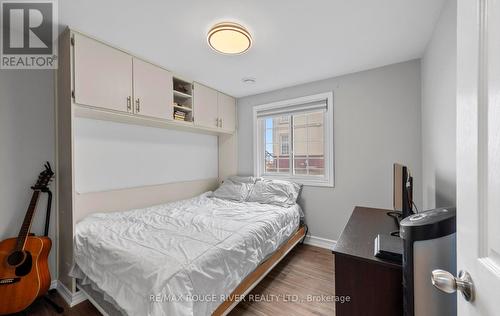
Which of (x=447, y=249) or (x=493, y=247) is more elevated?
(x=493, y=247)

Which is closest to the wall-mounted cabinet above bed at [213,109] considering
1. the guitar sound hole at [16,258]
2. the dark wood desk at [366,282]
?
the guitar sound hole at [16,258]

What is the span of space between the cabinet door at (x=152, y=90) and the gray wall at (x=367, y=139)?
72.6 inches

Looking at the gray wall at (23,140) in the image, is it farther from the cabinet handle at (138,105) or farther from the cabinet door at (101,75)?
the cabinet handle at (138,105)

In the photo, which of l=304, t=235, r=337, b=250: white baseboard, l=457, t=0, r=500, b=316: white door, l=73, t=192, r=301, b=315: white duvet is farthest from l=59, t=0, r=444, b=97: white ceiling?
l=304, t=235, r=337, b=250: white baseboard

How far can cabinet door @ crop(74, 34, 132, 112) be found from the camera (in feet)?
5.71

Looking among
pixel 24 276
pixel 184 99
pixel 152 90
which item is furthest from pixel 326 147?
pixel 24 276

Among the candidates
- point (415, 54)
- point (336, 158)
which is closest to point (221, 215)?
point (336, 158)

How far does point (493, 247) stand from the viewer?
0.44 meters

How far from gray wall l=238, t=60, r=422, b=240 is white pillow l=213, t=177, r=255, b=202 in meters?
0.83

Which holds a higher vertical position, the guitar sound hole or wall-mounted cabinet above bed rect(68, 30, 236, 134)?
wall-mounted cabinet above bed rect(68, 30, 236, 134)

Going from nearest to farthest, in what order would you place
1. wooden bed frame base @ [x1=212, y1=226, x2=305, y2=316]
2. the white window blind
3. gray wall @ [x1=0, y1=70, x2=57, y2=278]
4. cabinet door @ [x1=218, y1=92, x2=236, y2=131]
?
wooden bed frame base @ [x1=212, y1=226, x2=305, y2=316]
gray wall @ [x1=0, y1=70, x2=57, y2=278]
the white window blind
cabinet door @ [x1=218, y1=92, x2=236, y2=131]

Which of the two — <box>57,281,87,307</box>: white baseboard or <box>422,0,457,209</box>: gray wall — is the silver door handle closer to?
<box>422,0,457,209</box>: gray wall

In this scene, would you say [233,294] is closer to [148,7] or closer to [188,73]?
[148,7]

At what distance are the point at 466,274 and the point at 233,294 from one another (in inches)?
55.8
